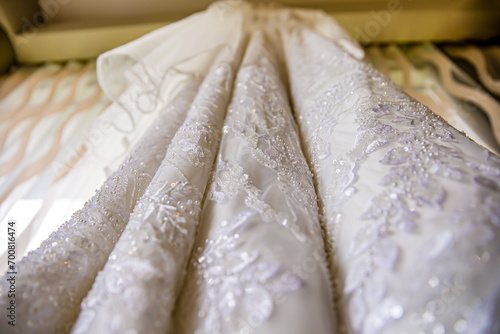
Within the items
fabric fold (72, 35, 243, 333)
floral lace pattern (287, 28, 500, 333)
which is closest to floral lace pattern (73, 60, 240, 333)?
fabric fold (72, 35, 243, 333)

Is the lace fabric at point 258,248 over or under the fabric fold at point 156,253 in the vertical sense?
under

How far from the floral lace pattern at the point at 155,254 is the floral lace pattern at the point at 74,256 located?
0.05 m

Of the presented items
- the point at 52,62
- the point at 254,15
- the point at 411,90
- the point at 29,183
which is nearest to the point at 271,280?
the point at 29,183

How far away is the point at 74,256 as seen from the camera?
46cm

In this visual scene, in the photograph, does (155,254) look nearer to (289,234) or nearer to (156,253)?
(156,253)

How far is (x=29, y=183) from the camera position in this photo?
92 cm

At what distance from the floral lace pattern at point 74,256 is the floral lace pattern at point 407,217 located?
0.33m

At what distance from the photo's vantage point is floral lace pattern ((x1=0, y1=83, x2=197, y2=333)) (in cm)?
39

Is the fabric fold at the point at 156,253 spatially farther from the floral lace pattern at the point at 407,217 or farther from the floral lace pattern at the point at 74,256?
the floral lace pattern at the point at 407,217

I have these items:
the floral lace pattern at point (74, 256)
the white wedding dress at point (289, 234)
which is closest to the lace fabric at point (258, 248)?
the white wedding dress at point (289, 234)

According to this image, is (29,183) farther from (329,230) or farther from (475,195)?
(475,195)

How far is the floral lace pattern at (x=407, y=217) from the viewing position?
34cm

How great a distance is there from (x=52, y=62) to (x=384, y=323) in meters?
1.70

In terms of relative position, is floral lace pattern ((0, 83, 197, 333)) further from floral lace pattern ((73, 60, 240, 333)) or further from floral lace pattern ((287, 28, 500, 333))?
floral lace pattern ((287, 28, 500, 333))
